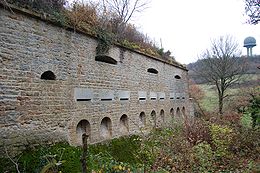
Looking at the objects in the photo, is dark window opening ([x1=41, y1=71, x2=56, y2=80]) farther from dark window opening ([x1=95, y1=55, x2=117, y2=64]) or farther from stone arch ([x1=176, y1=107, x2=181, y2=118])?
stone arch ([x1=176, y1=107, x2=181, y2=118])

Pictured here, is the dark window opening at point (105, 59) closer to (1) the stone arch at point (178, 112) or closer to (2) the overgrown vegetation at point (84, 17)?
(2) the overgrown vegetation at point (84, 17)

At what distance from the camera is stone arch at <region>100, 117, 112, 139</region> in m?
9.23

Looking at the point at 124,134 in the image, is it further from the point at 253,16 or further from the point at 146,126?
the point at 253,16

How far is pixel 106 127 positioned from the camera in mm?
9484

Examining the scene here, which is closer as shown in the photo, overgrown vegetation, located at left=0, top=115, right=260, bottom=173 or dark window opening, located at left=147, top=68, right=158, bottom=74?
overgrown vegetation, located at left=0, top=115, right=260, bottom=173

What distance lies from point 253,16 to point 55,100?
25.9 feet

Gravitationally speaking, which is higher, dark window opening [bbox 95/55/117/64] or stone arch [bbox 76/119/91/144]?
dark window opening [bbox 95/55/117/64]

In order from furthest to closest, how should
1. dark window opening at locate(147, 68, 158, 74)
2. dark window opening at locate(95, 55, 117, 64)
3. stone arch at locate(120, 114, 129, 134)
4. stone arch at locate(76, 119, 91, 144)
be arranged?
dark window opening at locate(147, 68, 158, 74), stone arch at locate(120, 114, 129, 134), dark window opening at locate(95, 55, 117, 64), stone arch at locate(76, 119, 91, 144)

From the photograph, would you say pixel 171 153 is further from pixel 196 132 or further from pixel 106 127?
pixel 196 132

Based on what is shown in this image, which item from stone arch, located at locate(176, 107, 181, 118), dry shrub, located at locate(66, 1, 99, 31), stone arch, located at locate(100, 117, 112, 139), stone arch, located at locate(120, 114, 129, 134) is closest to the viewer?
dry shrub, located at locate(66, 1, 99, 31)

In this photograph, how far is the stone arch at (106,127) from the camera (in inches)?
363

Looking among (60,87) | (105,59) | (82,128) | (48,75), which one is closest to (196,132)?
(105,59)

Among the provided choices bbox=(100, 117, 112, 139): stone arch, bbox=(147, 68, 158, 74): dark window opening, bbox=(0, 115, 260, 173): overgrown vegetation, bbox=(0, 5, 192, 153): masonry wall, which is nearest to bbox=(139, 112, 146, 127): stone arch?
bbox=(0, 5, 192, 153): masonry wall

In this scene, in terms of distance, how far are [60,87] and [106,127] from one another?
2863 millimetres
